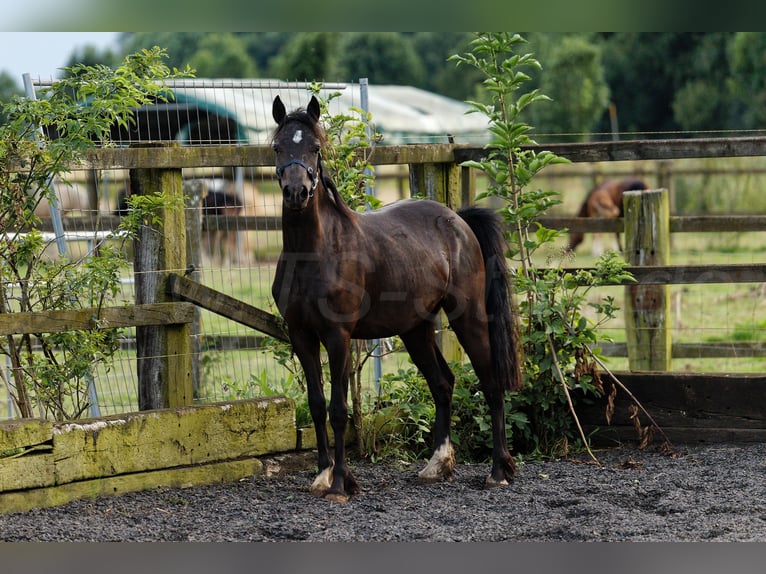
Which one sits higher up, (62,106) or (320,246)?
(62,106)

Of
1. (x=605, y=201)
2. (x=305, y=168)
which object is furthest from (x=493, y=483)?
(x=605, y=201)

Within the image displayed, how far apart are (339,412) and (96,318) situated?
1241mm

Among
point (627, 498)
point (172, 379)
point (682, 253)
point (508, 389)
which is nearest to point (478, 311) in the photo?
point (508, 389)

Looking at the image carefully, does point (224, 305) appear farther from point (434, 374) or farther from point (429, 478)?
point (429, 478)

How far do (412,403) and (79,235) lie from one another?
2.11m

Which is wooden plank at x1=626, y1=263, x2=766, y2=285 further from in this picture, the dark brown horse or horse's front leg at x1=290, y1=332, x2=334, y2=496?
horse's front leg at x1=290, y1=332, x2=334, y2=496

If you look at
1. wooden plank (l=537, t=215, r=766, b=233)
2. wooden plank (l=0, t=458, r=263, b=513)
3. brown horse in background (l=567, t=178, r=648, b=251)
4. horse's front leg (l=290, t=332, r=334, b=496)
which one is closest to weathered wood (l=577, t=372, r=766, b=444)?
wooden plank (l=537, t=215, r=766, b=233)

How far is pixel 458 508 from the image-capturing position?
4.24m

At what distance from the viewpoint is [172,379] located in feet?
15.4

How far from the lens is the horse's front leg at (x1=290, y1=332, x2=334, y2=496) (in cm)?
438

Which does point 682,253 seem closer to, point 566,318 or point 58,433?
point 566,318

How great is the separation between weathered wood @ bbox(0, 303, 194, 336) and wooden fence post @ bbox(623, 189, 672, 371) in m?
3.34

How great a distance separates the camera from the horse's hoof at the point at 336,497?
4309 mm

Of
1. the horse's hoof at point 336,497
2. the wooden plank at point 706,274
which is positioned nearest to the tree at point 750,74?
the wooden plank at point 706,274
